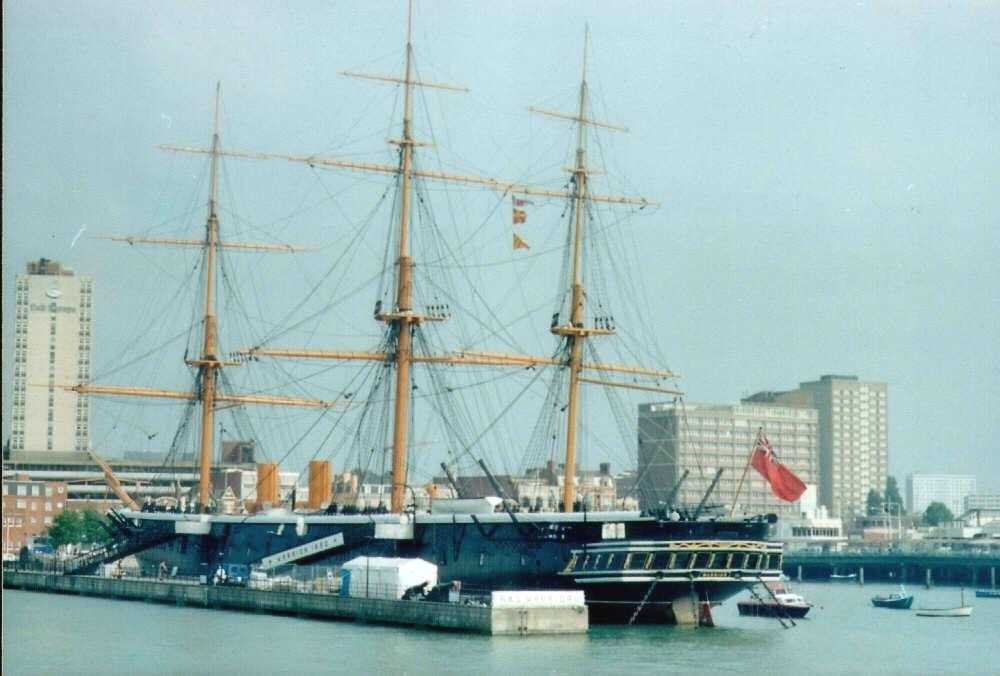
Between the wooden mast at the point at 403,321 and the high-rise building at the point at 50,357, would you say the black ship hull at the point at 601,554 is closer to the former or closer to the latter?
the wooden mast at the point at 403,321

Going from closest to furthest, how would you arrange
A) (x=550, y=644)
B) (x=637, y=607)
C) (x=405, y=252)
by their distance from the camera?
(x=550, y=644), (x=637, y=607), (x=405, y=252)

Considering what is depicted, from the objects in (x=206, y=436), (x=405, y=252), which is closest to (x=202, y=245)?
(x=206, y=436)

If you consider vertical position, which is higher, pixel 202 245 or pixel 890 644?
pixel 202 245

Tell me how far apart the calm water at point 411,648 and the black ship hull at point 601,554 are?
1.32m

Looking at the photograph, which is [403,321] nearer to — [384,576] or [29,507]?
[384,576]

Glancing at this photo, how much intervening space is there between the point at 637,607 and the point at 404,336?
2219cm

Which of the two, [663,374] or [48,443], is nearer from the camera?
[663,374]

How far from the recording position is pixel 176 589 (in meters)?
70.0

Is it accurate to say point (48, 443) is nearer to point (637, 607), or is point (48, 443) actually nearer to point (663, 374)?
point (663, 374)

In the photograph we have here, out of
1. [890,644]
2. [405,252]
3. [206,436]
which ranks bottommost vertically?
[890,644]

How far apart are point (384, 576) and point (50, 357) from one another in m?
125

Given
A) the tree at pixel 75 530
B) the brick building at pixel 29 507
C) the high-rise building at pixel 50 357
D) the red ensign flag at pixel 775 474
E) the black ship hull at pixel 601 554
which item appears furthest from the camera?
the high-rise building at pixel 50 357

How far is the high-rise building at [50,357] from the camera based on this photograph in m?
172

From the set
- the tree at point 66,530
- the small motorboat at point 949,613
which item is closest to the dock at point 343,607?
the small motorboat at point 949,613
